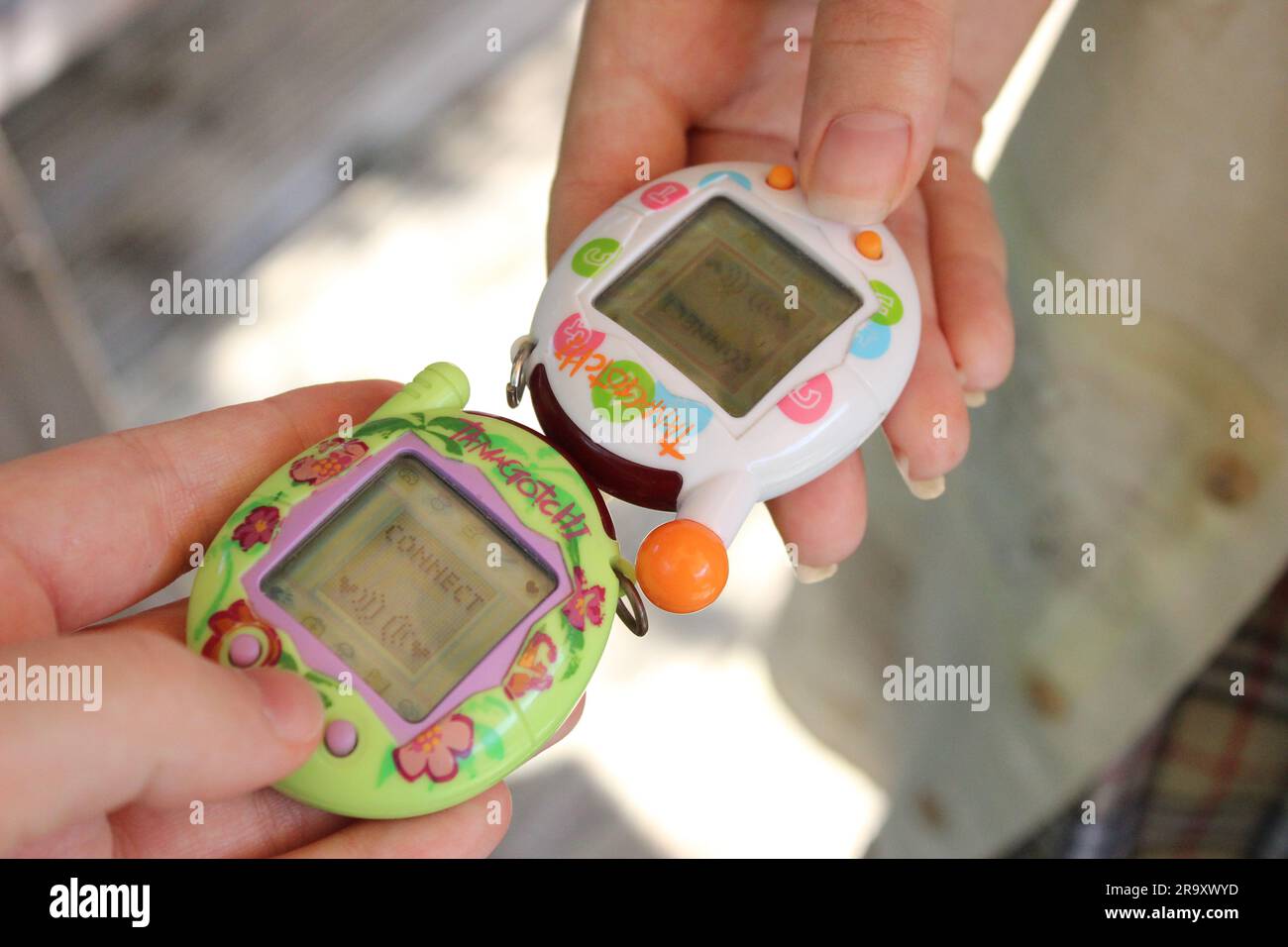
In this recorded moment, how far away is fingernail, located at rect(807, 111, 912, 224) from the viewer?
1.19 metres

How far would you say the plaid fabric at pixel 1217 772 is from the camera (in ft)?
4.58

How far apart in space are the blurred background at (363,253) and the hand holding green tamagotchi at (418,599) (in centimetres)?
85

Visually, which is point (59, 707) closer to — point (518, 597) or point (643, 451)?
point (518, 597)

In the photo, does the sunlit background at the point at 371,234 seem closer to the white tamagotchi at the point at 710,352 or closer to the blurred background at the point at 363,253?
the blurred background at the point at 363,253

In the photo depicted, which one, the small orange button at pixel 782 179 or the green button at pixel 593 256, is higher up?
the small orange button at pixel 782 179

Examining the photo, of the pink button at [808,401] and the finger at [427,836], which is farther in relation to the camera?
the pink button at [808,401]

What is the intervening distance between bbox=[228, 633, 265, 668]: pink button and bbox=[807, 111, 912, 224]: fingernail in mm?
745

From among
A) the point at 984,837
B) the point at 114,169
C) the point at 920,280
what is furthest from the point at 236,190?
the point at 984,837

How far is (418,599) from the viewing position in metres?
1.07

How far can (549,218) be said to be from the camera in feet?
4.90

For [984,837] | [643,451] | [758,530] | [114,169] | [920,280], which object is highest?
[114,169]

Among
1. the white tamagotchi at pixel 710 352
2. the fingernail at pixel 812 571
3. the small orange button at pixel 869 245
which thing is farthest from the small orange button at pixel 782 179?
the fingernail at pixel 812 571

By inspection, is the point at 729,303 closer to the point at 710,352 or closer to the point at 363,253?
the point at 710,352

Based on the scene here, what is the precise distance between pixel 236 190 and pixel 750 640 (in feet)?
4.16
